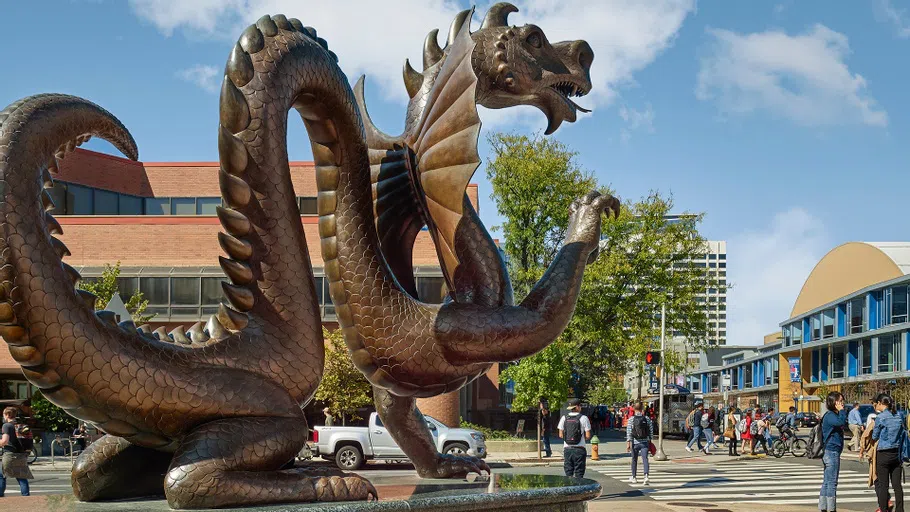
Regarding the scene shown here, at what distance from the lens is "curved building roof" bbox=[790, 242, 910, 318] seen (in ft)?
174

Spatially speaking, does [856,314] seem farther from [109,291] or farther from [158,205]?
[109,291]

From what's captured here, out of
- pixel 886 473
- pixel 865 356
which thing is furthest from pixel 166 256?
pixel 865 356

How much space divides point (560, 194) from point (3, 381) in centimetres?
1795

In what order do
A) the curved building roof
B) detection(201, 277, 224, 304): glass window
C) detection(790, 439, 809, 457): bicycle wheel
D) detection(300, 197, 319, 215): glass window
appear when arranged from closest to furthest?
detection(790, 439, 809, 457): bicycle wheel, detection(201, 277, 224, 304): glass window, detection(300, 197, 319, 215): glass window, the curved building roof

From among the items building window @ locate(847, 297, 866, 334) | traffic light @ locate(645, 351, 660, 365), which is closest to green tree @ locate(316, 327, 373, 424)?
traffic light @ locate(645, 351, 660, 365)

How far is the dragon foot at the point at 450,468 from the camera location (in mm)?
5699

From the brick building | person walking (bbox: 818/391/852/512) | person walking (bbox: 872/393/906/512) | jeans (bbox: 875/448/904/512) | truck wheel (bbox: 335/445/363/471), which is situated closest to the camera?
person walking (bbox: 872/393/906/512)

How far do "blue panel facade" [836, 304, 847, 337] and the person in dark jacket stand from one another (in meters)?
46.9

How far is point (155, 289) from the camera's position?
91.1 feet

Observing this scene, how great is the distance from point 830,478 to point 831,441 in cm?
49

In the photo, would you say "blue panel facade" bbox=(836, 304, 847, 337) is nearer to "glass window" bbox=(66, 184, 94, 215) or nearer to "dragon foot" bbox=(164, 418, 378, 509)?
"glass window" bbox=(66, 184, 94, 215)

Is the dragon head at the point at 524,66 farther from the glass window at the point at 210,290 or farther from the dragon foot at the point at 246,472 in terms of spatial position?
the glass window at the point at 210,290

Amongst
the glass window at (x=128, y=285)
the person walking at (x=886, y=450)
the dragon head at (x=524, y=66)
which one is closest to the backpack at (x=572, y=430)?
the person walking at (x=886, y=450)

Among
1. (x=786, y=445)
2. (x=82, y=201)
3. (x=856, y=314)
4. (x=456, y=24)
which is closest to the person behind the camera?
(x=456, y=24)
